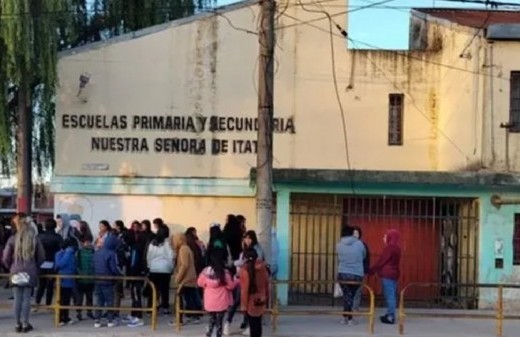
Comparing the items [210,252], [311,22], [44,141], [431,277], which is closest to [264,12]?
[210,252]

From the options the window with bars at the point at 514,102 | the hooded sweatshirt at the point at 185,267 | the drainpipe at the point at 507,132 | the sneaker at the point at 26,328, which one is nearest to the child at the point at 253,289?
the hooded sweatshirt at the point at 185,267

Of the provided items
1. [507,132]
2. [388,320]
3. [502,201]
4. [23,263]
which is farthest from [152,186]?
[507,132]

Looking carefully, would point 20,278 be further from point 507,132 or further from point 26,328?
point 507,132

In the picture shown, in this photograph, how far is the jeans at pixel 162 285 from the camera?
15.8 m

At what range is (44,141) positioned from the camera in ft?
87.1

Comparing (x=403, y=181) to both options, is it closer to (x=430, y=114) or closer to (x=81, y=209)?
(x=430, y=114)

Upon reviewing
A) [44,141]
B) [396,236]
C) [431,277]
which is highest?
[44,141]

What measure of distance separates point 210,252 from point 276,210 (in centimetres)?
516

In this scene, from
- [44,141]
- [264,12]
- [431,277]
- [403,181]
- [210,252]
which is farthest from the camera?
[44,141]

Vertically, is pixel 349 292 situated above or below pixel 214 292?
below

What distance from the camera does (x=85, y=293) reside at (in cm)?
1563

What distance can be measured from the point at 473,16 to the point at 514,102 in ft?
18.1

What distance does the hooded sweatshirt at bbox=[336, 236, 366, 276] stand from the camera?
15992 mm

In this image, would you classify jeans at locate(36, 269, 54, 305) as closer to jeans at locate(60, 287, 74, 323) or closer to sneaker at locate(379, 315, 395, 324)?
jeans at locate(60, 287, 74, 323)
